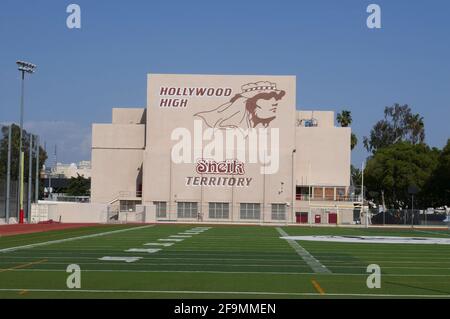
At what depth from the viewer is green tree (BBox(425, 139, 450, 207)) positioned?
276 ft

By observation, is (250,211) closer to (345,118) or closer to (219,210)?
(219,210)

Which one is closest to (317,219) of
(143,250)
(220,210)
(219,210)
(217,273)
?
(220,210)

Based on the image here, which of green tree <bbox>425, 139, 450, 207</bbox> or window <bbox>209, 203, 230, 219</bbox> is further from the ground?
green tree <bbox>425, 139, 450, 207</bbox>

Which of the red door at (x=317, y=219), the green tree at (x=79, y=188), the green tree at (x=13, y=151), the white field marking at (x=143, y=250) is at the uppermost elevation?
the green tree at (x=13, y=151)

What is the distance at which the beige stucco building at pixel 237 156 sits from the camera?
79.1 meters

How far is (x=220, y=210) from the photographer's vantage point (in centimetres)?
7988

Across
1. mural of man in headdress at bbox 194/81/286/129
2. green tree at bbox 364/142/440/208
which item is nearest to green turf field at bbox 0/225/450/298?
A: mural of man in headdress at bbox 194/81/286/129

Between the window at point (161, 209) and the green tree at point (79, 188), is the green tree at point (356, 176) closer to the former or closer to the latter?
the window at point (161, 209)

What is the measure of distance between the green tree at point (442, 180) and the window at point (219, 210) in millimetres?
24742

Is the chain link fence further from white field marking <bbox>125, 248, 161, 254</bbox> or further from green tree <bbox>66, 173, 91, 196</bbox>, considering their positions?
green tree <bbox>66, 173, 91, 196</bbox>

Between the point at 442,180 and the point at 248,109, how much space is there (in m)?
24.0

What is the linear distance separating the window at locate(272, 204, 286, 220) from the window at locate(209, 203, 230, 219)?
16.0 ft

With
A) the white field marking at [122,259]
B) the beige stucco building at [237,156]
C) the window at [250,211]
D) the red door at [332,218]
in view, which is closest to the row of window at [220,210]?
the window at [250,211]
